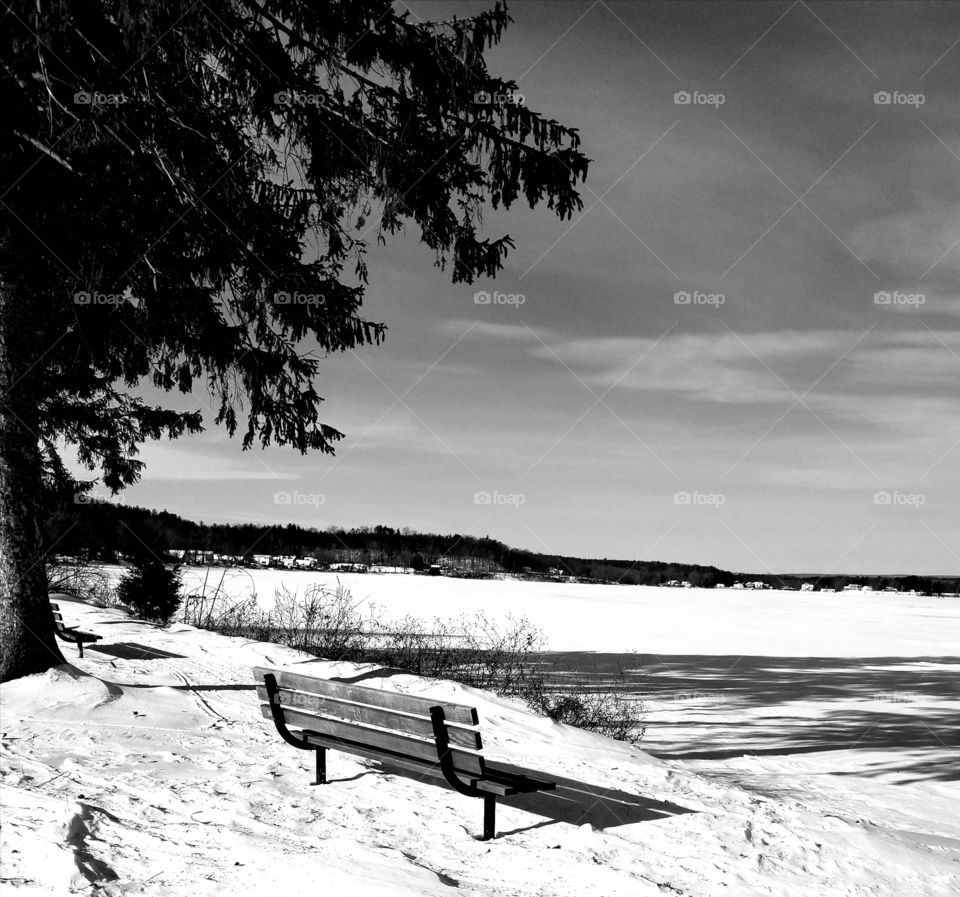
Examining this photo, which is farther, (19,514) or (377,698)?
(19,514)

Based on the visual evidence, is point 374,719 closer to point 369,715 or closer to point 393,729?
point 369,715

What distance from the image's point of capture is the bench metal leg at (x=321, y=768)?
6.09m

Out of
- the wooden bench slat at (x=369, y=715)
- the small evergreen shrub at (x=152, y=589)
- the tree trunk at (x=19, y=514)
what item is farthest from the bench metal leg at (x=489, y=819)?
the small evergreen shrub at (x=152, y=589)

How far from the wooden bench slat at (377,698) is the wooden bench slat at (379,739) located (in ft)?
0.57

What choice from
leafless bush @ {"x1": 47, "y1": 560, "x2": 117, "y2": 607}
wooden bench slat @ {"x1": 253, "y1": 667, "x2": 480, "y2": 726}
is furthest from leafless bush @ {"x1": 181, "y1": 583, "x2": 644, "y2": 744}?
leafless bush @ {"x1": 47, "y1": 560, "x2": 117, "y2": 607}

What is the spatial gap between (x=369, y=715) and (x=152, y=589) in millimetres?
17915

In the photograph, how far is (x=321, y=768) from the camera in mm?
6133

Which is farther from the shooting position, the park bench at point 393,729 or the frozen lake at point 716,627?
the frozen lake at point 716,627

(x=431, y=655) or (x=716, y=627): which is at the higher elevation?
(x=716, y=627)

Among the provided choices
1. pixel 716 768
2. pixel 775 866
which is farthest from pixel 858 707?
pixel 775 866

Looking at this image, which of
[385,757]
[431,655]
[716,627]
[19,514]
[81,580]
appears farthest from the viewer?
[716,627]

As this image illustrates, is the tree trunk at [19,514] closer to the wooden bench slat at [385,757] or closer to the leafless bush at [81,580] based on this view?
the wooden bench slat at [385,757]

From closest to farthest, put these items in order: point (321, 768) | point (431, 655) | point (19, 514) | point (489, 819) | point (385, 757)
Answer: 1. point (489, 819)
2. point (385, 757)
3. point (321, 768)
4. point (19, 514)
5. point (431, 655)

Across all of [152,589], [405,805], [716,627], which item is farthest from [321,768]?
[716,627]
